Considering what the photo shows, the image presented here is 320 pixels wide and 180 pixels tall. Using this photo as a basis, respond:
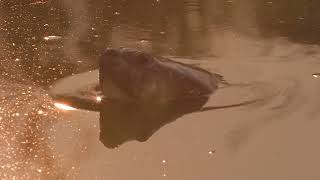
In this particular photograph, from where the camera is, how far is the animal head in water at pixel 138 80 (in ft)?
6.57

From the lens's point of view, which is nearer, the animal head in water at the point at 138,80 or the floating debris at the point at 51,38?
the animal head in water at the point at 138,80

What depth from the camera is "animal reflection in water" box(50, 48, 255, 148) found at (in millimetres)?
1933

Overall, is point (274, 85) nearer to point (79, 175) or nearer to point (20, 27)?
point (79, 175)

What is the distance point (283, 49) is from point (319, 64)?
0.22m

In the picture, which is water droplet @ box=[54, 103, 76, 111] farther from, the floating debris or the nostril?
the floating debris

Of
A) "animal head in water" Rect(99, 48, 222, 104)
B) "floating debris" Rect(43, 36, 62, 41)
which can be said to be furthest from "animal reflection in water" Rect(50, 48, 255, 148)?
"floating debris" Rect(43, 36, 62, 41)

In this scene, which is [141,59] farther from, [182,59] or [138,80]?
[182,59]

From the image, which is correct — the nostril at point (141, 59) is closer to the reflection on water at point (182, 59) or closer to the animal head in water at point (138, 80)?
the animal head in water at point (138, 80)

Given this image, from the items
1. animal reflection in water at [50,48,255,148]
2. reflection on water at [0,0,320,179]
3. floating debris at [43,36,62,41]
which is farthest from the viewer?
floating debris at [43,36,62,41]

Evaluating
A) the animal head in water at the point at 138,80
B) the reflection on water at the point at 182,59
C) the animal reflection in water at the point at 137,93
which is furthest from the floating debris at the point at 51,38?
the animal head in water at the point at 138,80

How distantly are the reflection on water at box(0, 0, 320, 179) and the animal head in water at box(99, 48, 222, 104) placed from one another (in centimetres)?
13

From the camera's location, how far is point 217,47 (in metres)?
2.60

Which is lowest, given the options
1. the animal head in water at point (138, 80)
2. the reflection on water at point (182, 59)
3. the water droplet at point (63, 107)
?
the reflection on water at point (182, 59)

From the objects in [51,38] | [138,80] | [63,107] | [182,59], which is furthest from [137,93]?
[51,38]
